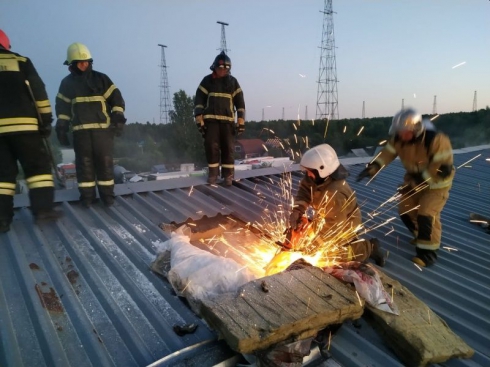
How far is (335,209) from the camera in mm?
3879

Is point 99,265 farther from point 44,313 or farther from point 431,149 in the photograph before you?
point 431,149

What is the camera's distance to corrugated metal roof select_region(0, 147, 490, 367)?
2.51m

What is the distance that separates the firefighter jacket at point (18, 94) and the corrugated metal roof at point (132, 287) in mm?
1162

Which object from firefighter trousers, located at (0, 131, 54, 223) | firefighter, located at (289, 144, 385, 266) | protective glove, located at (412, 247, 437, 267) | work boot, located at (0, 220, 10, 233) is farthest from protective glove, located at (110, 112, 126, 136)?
protective glove, located at (412, 247, 437, 267)

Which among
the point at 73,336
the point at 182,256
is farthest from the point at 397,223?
the point at 73,336

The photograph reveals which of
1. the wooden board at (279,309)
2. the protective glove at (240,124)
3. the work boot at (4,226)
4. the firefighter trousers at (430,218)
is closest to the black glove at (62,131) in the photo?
the work boot at (4,226)

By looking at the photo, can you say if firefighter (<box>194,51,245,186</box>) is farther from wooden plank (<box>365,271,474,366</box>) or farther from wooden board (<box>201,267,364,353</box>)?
wooden plank (<box>365,271,474,366</box>)

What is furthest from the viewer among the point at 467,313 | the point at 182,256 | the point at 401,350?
the point at 182,256

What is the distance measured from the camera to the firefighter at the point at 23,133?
413cm

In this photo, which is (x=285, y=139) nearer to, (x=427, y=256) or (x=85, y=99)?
(x=85, y=99)

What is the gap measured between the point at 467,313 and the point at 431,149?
179 cm

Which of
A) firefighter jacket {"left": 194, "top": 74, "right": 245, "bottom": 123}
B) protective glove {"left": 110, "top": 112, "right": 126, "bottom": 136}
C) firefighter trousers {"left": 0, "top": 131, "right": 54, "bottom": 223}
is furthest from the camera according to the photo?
firefighter jacket {"left": 194, "top": 74, "right": 245, "bottom": 123}

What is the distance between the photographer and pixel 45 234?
418cm

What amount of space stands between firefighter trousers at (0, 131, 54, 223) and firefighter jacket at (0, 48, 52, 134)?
114 millimetres
